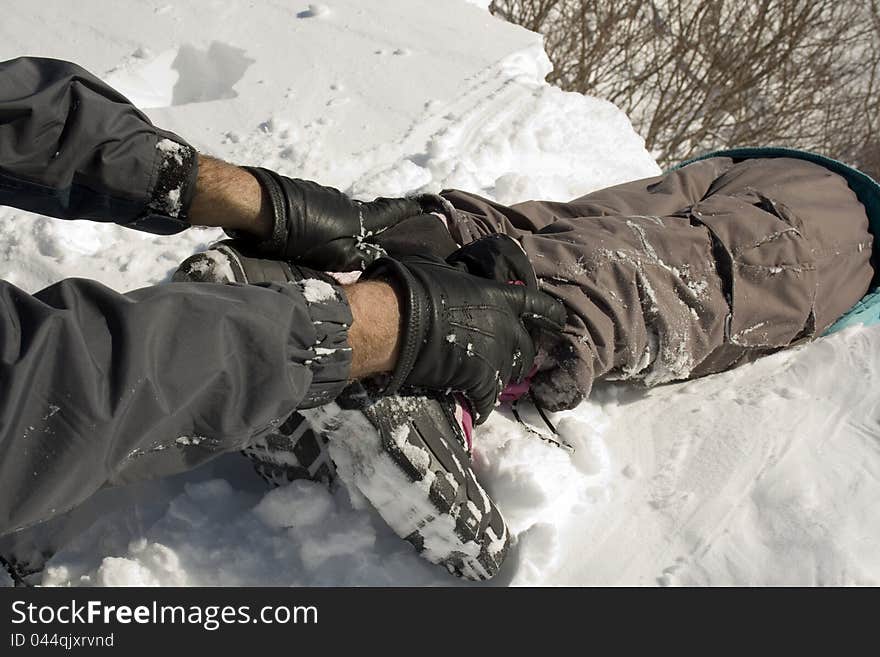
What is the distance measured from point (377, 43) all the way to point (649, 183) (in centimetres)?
115

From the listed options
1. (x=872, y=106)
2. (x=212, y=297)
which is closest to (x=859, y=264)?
(x=212, y=297)

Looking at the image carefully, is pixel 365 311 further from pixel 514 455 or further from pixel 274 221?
pixel 514 455

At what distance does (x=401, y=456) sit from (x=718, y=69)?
12.8ft

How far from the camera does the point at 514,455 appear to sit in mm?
1568

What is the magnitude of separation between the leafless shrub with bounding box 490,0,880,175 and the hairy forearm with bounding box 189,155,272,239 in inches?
123

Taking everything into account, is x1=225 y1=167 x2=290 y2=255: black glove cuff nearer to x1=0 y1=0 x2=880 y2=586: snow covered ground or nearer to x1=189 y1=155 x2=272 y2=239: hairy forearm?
x1=189 y1=155 x2=272 y2=239: hairy forearm

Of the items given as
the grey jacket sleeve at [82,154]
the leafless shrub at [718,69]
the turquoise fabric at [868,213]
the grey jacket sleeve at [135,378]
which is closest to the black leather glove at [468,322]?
the grey jacket sleeve at [135,378]

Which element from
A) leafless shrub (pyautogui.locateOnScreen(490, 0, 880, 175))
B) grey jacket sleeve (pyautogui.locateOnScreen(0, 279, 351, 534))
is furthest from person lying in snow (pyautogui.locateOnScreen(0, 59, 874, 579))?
leafless shrub (pyautogui.locateOnScreen(490, 0, 880, 175))

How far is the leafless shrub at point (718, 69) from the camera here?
14.1ft

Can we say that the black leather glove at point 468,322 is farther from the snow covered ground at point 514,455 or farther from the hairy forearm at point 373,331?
the snow covered ground at point 514,455

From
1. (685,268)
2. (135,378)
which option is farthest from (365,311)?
(685,268)

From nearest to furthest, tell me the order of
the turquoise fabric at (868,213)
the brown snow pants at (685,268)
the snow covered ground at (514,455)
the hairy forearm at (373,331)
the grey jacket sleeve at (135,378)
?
1. the grey jacket sleeve at (135,378)
2. the hairy forearm at (373,331)
3. the snow covered ground at (514,455)
4. the brown snow pants at (685,268)
5. the turquoise fabric at (868,213)
